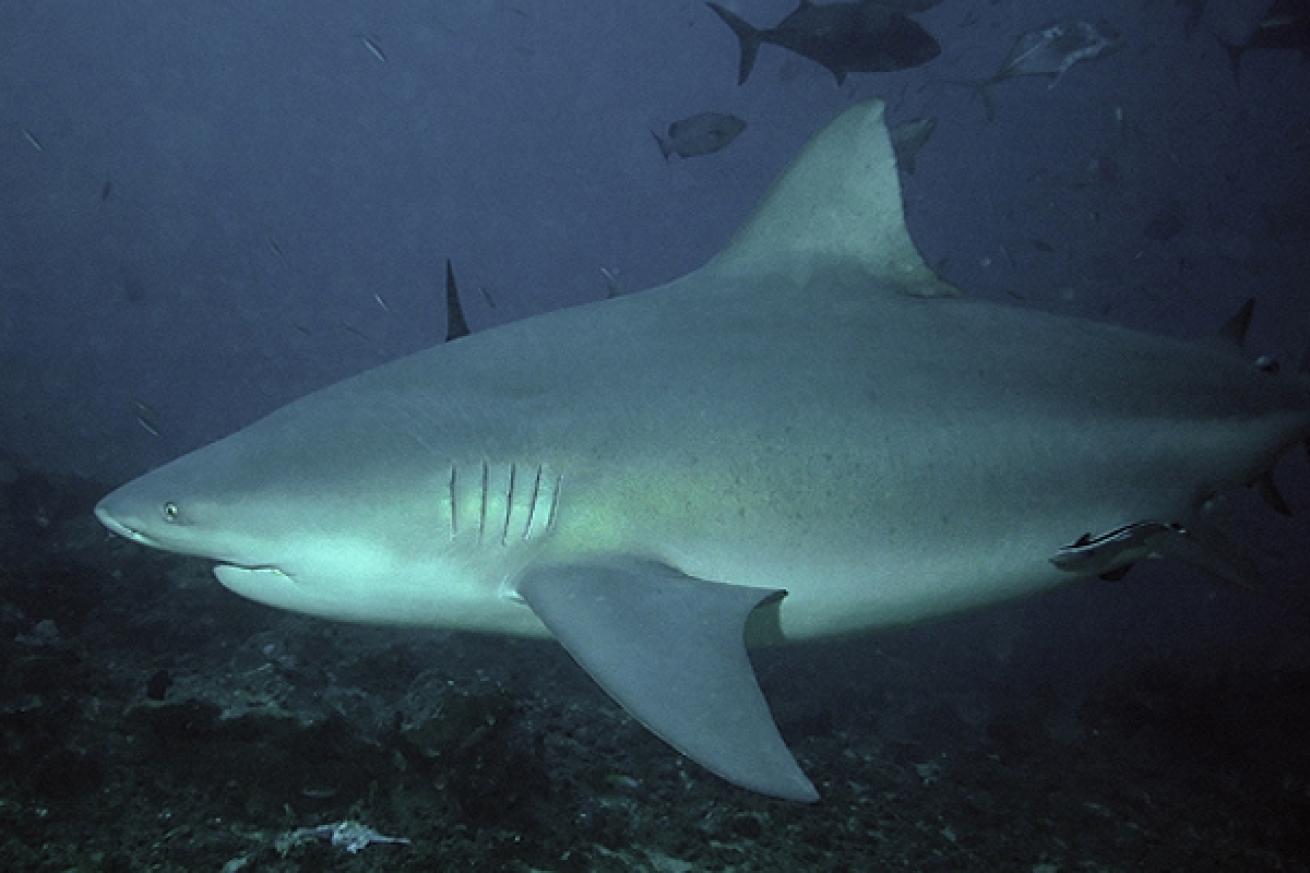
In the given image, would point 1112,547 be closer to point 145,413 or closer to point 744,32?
point 744,32

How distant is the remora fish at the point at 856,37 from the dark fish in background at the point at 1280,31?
38.1ft

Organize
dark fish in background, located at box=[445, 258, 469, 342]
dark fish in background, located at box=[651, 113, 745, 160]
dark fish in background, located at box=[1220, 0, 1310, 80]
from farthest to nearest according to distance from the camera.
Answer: dark fish in background, located at box=[1220, 0, 1310, 80]
dark fish in background, located at box=[651, 113, 745, 160]
dark fish in background, located at box=[445, 258, 469, 342]

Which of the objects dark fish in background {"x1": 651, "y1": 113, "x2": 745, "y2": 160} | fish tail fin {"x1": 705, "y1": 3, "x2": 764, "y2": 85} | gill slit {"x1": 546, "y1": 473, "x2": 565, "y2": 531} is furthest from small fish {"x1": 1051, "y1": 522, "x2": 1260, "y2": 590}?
fish tail fin {"x1": 705, "y1": 3, "x2": 764, "y2": 85}

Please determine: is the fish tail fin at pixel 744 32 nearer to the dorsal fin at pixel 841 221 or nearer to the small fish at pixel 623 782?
the dorsal fin at pixel 841 221

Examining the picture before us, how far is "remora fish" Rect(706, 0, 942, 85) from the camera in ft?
28.3

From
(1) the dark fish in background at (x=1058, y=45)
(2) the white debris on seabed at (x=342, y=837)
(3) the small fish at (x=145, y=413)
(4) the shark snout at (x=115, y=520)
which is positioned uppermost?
(1) the dark fish in background at (x=1058, y=45)

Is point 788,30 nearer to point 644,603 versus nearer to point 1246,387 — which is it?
point 1246,387

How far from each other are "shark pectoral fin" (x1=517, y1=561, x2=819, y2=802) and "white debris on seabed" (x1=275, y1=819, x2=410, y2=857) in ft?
4.16

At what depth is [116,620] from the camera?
5574 millimetres

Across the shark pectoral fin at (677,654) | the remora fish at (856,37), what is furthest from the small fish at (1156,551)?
the remora fish at (856,37)

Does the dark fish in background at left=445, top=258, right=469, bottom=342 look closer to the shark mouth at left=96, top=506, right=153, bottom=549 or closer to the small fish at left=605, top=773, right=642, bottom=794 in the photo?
the shark mouth at left=96, top=506, right=153, bottom=549

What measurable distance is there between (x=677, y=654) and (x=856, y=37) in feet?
29.9

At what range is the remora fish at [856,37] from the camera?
863 centimetres

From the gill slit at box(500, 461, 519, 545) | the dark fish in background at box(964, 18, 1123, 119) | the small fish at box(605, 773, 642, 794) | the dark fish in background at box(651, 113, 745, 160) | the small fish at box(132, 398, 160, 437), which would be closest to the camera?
the gill slit at box(500, 461, 519, 545)
